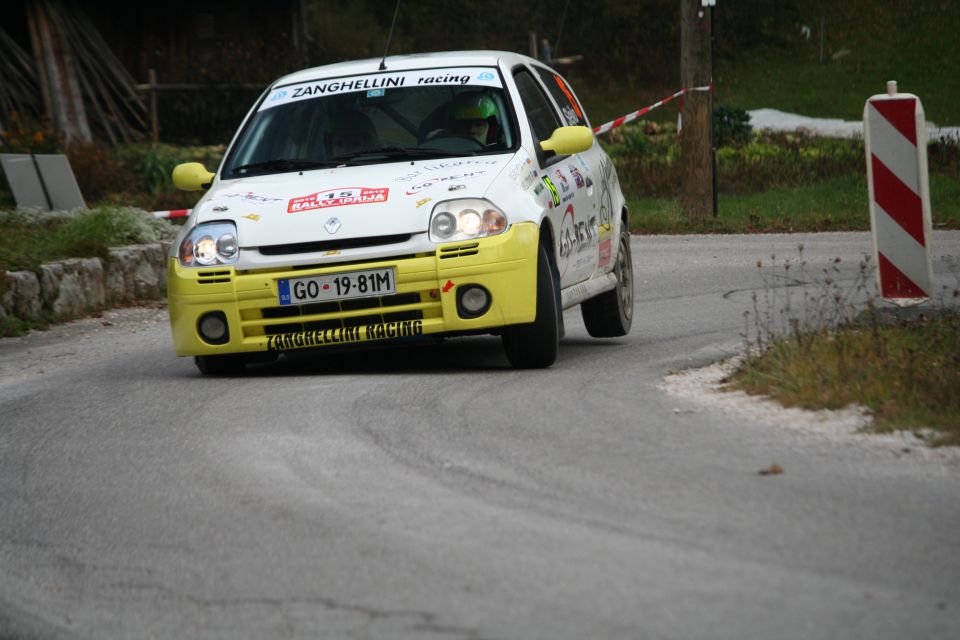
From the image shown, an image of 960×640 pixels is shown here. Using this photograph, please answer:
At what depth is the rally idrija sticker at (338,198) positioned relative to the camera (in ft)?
25.5

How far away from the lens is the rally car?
7.60m

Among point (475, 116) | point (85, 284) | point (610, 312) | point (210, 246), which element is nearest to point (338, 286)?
point (210, 246)

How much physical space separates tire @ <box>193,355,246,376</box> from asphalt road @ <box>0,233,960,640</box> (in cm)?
30

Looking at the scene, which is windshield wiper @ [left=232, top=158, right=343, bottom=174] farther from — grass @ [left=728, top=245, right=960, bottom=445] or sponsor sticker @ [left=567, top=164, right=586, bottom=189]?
grass @ [left=728, top=245, right=960, bottom=445]

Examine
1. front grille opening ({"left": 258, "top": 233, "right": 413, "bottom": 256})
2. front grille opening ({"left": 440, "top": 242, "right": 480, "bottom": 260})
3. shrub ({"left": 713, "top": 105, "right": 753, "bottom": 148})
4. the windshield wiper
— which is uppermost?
the windshield wiper

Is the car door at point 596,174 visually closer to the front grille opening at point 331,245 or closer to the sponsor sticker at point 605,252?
the sponsor sticker at point 605,252

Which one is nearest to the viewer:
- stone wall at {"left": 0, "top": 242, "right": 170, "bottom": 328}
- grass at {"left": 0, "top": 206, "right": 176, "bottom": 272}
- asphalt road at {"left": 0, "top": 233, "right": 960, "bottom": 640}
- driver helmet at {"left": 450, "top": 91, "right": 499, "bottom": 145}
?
asphalt road at {"left": 0, "top": 233, "right": 960, "bottom": 640}

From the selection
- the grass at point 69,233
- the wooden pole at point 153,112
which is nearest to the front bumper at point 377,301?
the grass at point 69,233

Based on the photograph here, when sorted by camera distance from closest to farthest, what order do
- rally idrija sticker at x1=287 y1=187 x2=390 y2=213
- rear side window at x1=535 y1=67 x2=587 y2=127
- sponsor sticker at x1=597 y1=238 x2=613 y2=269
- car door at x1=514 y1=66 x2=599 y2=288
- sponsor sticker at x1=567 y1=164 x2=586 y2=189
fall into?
rally idrija sticker at x1=287 y1=187 x2=390 y2=213
car door at x1=514 y1=66 x2=599 y2=288
sponsor sticker at x1=567 y1=164 x2=586 y2=189
sponsor sticker at x1=597 y1=238 x2=613 y2=269
rear side window at x1=535 y1=67 x2=587 y2=127

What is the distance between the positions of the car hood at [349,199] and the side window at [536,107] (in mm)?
670

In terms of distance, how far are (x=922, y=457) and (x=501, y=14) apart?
46.7 m

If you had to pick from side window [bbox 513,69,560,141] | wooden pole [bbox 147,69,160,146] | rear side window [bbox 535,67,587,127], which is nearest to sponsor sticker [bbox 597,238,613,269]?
A: side window [bbox 513,69,560,141]

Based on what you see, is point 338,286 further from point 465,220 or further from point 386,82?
point 386,82

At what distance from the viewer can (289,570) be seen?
14.6ft
